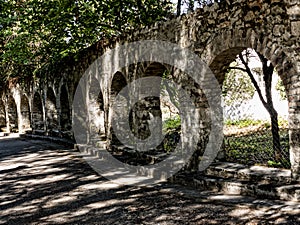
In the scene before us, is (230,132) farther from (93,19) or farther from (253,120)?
(93,19)

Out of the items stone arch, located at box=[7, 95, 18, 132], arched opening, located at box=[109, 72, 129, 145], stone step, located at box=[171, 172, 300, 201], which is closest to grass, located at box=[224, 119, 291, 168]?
stone step, located at box=[171, 172, 300, 201]

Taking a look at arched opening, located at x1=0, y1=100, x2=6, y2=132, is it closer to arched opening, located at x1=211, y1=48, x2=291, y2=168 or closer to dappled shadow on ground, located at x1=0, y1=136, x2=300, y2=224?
arched opening, located at x1=211, y1=48, x2=291, y2=168

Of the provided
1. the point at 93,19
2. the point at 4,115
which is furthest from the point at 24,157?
the point at 4,115

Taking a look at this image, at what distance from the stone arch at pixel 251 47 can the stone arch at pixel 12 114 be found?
1577 centimetres

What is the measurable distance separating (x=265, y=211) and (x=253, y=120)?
8.95 meters

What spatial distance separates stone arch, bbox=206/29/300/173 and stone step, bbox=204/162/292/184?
0.79 feet

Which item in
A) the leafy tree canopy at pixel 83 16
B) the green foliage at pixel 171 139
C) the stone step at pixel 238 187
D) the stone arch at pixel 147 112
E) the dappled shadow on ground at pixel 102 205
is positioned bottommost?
the dappled shadow on ground at pixel 102 205

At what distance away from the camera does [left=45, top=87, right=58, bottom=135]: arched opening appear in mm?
14336

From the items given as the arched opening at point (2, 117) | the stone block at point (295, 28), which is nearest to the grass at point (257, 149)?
the stone block at point (295, 28)

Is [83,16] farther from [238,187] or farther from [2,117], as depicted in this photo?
[2,117]

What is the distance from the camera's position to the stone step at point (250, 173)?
15.8 feet

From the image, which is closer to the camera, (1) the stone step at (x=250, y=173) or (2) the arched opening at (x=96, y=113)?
(1) the stone step at (x=250, y=173)

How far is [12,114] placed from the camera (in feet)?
65.2

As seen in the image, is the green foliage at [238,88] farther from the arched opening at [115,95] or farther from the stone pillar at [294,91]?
the stone pillar at [294,91]
